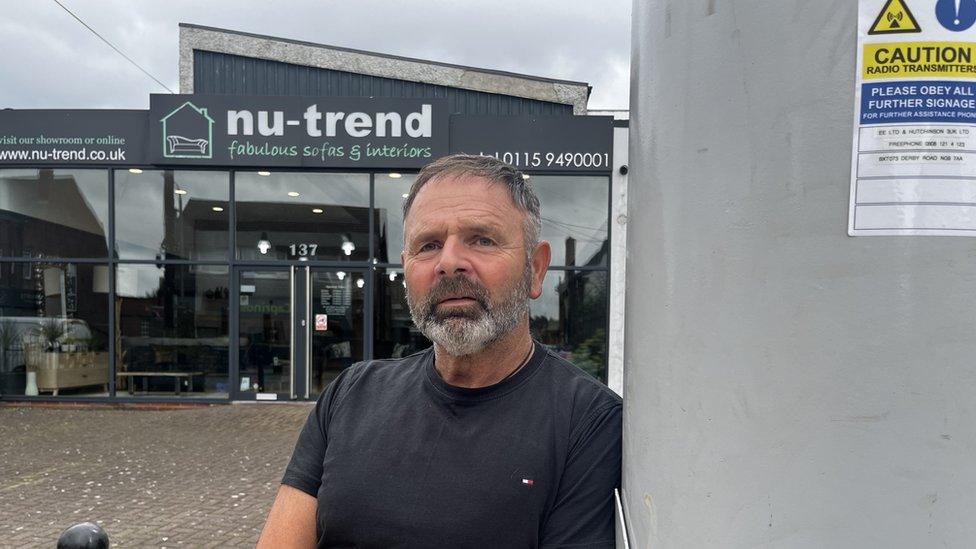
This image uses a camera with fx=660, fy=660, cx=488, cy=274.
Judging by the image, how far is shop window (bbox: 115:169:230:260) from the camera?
36.9 feet

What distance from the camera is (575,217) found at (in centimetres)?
1108

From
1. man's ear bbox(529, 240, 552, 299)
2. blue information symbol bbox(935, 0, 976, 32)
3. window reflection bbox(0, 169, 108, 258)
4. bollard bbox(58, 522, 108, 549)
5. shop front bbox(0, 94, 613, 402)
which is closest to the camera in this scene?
blue information symbol bbox(935, 0, 976, 32)

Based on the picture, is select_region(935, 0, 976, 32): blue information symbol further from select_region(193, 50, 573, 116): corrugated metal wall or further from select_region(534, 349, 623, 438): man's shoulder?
select_region(193, 50, 573, 116): corrugated metal wall

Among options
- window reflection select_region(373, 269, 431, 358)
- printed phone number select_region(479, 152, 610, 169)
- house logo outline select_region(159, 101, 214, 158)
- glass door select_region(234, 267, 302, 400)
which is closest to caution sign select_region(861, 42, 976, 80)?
printed phone number select_region(479, 152, 610, 169)

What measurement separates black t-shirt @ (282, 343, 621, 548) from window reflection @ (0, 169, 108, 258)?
1141cm

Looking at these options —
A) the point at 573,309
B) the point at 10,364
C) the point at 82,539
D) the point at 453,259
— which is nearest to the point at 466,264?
the point at 453,259

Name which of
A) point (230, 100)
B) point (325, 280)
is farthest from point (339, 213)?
point (230, 100)

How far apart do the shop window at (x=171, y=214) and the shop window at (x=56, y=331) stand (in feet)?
2.76

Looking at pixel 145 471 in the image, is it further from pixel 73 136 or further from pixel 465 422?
pixel 465 422

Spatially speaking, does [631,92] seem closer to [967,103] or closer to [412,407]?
[967,103]

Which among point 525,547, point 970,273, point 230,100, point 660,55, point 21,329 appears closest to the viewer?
point 970,273

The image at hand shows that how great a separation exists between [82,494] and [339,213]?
602 centimetres

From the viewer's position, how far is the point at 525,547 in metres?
1.48

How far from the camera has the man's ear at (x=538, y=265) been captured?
189cm
